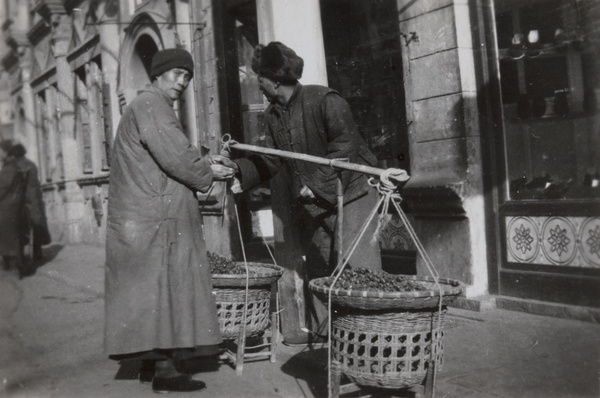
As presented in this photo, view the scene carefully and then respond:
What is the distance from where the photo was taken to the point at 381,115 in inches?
285

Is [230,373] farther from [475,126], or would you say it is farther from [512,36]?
[512,36]

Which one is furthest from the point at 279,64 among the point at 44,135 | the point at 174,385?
the point at 44,135

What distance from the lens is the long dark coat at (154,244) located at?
3.83 m

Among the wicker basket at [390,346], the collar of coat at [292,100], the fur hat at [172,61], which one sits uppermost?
the fur hat at [172,61]

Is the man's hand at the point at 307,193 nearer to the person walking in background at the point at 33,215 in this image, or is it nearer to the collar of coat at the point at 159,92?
the collar of coat at the point at 159,92

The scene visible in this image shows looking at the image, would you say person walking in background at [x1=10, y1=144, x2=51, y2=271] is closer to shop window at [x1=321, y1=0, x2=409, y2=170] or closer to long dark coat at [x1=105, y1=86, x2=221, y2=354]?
shop window at [x1=321, y1=0, x2=409, y2=170]

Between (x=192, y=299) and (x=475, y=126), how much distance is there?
2.96 m

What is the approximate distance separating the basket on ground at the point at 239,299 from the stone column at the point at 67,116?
12487 millimetres

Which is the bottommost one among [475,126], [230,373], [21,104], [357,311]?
[230,373]

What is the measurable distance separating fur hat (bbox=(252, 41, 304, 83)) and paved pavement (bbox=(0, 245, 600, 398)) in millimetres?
1924

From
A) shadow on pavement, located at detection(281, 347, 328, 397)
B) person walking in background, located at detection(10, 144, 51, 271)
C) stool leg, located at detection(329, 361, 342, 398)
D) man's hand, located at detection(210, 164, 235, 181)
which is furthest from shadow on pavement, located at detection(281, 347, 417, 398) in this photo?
person walking in background, located at detection(10, 144, 51, 271)

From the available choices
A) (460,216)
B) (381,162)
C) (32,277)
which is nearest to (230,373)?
(460,216)

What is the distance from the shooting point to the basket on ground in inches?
165

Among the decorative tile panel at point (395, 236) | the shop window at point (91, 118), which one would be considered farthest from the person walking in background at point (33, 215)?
the decorative tile panel at point (395, 236)
